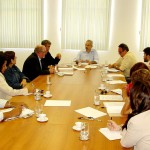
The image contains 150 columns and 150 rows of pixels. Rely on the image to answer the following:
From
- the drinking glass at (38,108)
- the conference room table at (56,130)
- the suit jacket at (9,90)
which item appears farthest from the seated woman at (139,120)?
the suit jacket at (9,90)

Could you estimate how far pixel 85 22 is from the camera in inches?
284

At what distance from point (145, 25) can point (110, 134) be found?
549 centimetres

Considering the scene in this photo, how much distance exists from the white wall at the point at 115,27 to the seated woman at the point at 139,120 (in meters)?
5.41

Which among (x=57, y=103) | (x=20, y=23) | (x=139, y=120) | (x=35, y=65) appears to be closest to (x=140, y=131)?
(x=139, y=120)

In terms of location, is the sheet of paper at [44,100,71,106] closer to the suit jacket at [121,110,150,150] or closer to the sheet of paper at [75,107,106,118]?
the sheet of paper at [75,107,106,118]

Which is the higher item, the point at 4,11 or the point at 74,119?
the point at 4,11

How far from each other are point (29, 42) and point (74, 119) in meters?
5.41

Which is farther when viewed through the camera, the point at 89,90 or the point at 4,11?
the point at 4,11

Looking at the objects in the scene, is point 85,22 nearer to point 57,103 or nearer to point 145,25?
point 145,25

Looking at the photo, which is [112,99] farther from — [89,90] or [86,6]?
[86,6]

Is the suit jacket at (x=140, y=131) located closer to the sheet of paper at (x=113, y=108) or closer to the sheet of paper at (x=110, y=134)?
the sheet of paper at (x=110, y=134)

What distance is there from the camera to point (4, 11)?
24.4 ft

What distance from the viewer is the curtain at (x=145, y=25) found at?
6938 millimetres

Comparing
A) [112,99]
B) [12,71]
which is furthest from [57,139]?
[12,71]
